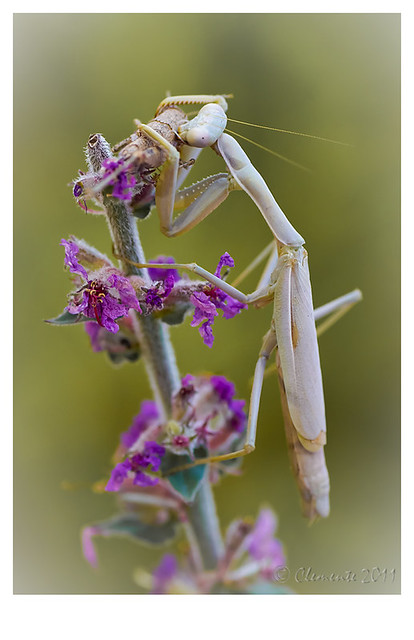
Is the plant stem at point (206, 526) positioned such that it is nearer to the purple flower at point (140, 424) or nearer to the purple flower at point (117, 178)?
the purple flower at point (140, 424)

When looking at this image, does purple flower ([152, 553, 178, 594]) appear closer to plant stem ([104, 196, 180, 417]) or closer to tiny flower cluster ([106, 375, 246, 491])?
tiny flower cluster ([106, 375, 246, 491])

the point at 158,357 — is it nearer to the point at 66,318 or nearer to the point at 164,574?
the point at 66,318

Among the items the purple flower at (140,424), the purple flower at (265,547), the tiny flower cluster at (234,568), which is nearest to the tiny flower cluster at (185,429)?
the purple flower at (140,424)

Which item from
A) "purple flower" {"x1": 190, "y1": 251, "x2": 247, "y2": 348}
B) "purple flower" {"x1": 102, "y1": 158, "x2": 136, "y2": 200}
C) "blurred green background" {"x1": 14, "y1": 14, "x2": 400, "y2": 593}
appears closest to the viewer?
"purple flower" {"x1": 102, "y1": 158, "x2": 136, "y2": 200}

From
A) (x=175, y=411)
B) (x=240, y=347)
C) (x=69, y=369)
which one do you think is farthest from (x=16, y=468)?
(x=175, y=411)

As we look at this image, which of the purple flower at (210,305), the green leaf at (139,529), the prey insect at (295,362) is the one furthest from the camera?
the green leaf at (139,529)

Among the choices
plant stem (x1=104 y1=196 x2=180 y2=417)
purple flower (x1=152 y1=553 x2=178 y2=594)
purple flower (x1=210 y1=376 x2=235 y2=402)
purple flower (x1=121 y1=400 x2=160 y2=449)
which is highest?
plant stem (x1=104 y1=196 x2=180 y2=417)

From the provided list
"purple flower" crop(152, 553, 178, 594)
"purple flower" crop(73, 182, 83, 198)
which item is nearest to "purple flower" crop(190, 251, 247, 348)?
"purple flower" crop(73, 182, 83, 198)
